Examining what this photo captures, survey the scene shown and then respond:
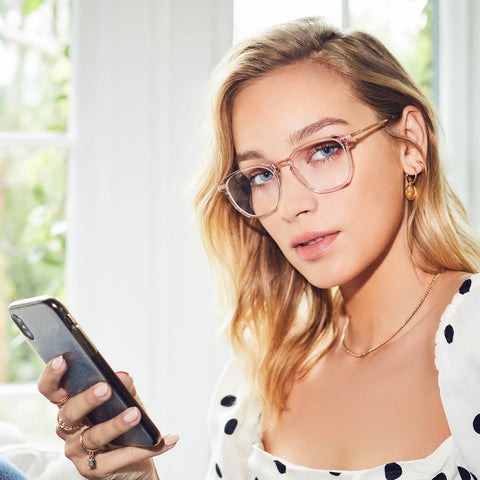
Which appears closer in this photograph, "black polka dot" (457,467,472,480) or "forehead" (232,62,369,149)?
"black polka dot" (457,467,472,480)

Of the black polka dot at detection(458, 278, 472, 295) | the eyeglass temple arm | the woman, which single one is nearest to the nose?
the woman

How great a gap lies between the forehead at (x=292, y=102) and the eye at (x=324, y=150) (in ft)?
0.15

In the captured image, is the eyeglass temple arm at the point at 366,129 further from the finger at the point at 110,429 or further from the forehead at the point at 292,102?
the finger at the point at 110,429

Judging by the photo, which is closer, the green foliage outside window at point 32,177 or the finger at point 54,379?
the finger at point 54,379

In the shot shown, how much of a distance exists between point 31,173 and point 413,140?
3.42ft

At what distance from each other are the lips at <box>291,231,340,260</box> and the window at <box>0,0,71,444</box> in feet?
2.78

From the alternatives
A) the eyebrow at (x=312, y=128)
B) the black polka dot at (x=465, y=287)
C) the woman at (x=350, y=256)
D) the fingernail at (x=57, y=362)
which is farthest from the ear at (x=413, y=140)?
the fingernail at (x=57, y=362)

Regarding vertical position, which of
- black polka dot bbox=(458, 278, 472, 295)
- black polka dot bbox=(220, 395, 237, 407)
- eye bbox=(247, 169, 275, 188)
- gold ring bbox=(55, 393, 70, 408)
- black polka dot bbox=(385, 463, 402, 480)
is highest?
eye bbox=(247, 169, 275, 188)

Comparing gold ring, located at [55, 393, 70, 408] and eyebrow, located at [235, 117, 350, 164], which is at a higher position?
eyebrow, located at [235, 117, 350, 164]

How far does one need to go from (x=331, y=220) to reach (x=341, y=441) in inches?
15.7

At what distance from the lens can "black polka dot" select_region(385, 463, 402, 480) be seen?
1.09 meters

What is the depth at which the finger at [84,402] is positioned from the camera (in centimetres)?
108

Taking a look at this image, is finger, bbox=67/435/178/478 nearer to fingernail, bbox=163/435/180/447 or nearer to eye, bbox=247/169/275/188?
fingernail, bbox=163/435/180/447

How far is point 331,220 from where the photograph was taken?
1.21 meters
